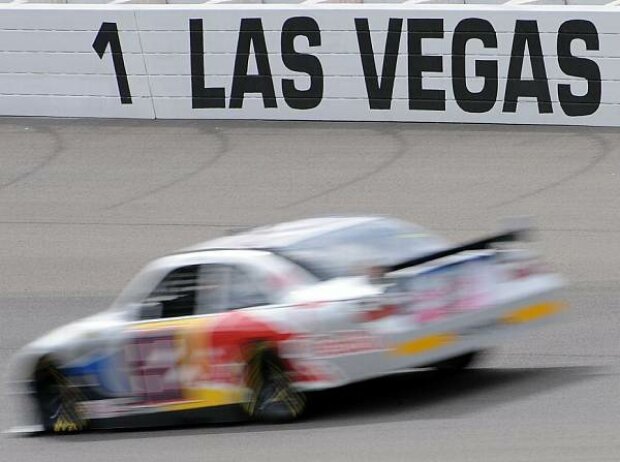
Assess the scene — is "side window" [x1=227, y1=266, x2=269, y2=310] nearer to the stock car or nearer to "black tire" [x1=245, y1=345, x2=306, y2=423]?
the stock car

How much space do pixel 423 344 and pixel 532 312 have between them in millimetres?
1053

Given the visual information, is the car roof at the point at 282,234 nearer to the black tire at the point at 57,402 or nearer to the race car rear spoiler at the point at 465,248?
the race car rear spoiler at the point at 465,248

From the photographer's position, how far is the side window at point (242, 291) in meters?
9.11

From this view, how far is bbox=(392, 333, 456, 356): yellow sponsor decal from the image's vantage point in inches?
340

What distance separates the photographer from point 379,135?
21.2m

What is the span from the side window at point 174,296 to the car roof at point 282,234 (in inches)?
10.6

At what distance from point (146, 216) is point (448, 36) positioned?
6.19m

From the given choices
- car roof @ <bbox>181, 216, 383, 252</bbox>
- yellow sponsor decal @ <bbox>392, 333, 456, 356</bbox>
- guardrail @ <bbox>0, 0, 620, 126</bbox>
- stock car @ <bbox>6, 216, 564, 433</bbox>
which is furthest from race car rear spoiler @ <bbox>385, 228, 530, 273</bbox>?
guardrail @ <bbox>0, 0, 620, 126</bbox>

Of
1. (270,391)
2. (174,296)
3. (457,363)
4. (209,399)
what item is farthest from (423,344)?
(174,296)

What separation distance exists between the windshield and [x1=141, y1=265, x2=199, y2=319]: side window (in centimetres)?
64

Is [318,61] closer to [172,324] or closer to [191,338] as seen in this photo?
[172,324]

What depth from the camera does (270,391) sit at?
908 cm

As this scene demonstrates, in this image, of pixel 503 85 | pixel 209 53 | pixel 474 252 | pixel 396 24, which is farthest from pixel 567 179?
pixel 474 252

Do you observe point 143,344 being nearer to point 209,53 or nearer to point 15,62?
point 209,53
